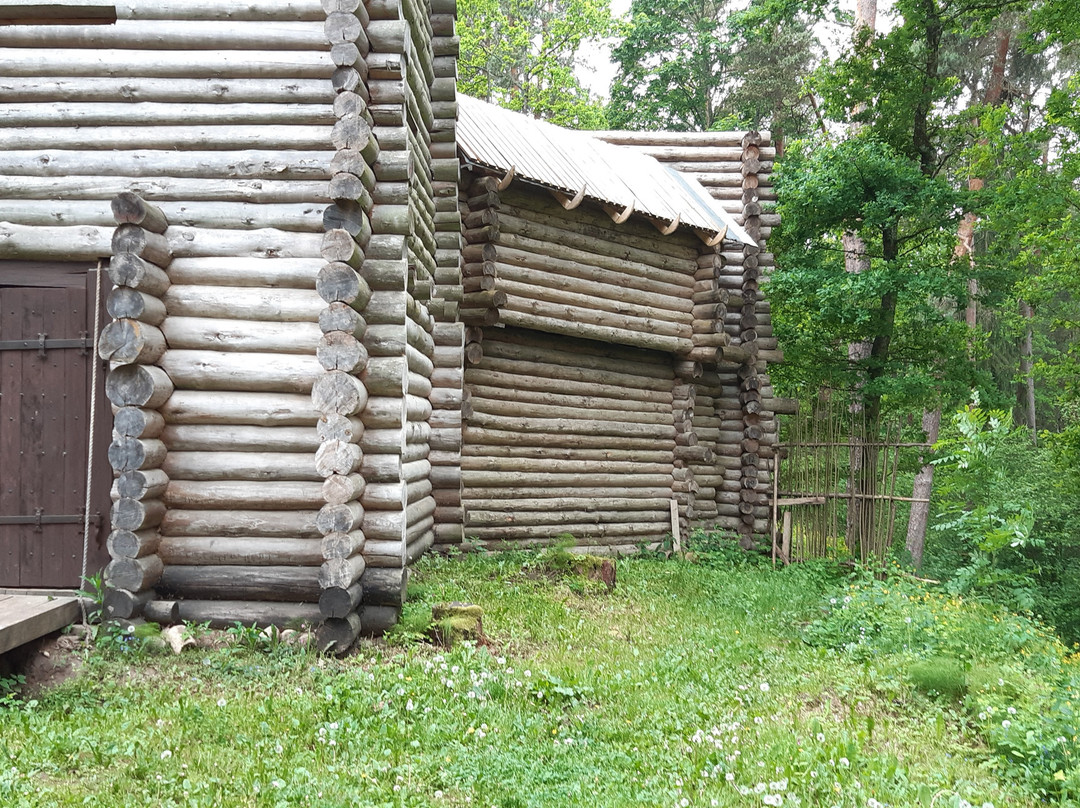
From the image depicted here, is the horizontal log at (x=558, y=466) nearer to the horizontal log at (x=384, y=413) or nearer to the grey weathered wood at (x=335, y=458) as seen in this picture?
the horizontal log at (x=384, y=413)

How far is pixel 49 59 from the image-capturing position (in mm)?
6816

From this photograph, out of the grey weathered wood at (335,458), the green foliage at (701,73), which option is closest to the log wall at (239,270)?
the grey weathered wood at (335,458)

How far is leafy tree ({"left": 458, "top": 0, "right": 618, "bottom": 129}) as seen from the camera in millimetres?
28500

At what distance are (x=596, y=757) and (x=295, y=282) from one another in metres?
4.43

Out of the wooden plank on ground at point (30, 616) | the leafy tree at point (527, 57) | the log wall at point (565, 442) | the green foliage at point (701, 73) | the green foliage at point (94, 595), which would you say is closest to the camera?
the wooden plank on ground at point (30, 616)

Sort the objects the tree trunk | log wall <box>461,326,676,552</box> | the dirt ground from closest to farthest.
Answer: the dirt ground < log wall <box>461,326,676,552</box> < the tree trunk

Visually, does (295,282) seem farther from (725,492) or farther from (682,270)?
(725,492)

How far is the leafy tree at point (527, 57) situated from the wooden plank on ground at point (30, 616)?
2529 cm

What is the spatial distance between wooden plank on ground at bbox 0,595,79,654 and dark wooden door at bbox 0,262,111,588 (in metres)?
0.39

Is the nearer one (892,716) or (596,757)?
(596,757)

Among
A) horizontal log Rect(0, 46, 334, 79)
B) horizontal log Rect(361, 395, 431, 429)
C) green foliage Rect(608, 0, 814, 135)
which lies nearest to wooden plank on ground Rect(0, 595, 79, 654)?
horizontal log Rect(361, 395, 431, 429)

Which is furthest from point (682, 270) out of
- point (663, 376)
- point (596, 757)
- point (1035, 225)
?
point (596, 757)

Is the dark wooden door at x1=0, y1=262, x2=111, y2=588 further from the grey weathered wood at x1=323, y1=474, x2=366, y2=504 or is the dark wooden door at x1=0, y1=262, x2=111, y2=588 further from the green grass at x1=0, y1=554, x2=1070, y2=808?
the grey weathered wood at x1=323, y1=474, x2=366, y2=504

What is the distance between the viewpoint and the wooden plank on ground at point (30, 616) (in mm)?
5223
